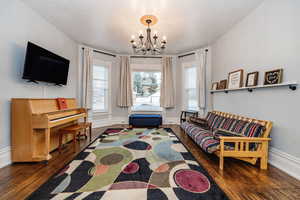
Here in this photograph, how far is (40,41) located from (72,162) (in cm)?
250

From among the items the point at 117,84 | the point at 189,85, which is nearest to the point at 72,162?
the point at 117,84

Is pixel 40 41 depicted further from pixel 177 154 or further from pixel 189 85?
pixel 189 85

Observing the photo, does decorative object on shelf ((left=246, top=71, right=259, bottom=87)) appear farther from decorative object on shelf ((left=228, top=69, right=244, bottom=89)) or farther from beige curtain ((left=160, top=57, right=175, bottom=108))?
beige curtain ((left=160, top=57, right=175, bottom=108))

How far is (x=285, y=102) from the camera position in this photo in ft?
5.36

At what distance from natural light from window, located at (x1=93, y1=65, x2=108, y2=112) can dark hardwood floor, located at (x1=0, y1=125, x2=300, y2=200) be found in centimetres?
226

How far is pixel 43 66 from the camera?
220 centimetres

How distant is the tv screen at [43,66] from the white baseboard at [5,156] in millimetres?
1159

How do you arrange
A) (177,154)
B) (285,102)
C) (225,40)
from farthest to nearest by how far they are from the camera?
(225,40) → (177,154) → (285,102)

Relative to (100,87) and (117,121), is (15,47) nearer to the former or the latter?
(100,87)

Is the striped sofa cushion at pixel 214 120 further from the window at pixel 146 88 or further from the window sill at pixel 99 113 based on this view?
the window sill at pixel 99 113

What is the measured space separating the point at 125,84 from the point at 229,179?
3.72m

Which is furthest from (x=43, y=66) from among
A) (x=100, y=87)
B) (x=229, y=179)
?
(x=229, y=179)

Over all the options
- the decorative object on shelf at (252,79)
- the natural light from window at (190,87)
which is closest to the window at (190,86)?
the natural light from window at (190,87)

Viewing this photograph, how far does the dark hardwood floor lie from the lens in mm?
1214
